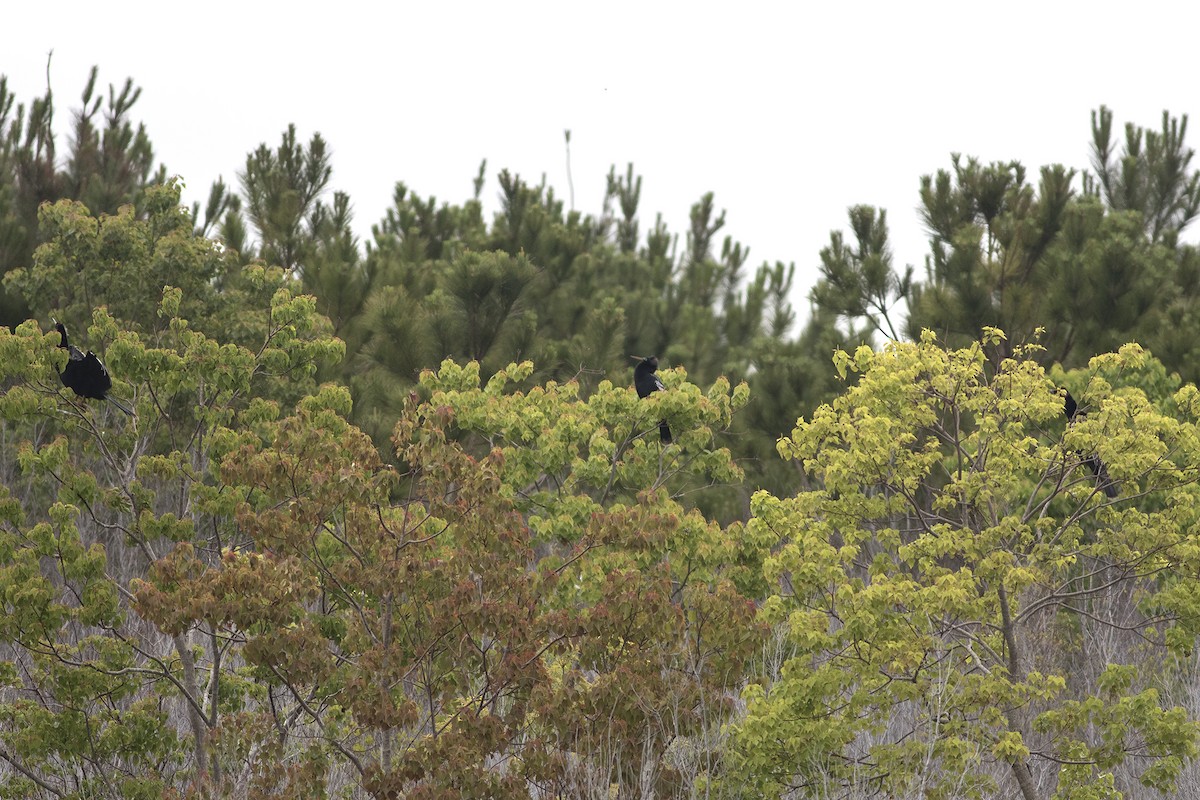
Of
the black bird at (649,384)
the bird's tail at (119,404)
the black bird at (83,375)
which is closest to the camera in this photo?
the black bird at (83,375)

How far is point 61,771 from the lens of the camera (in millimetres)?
11492

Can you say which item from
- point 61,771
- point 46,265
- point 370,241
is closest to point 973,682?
point 61,771

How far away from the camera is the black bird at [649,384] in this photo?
14672 mm

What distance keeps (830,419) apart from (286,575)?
3.87 m

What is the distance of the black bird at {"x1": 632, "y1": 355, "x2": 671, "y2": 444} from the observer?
1467 centimetres

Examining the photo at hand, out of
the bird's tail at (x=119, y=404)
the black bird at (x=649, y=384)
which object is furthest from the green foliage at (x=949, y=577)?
the bird's tail at (x=119, y=404)

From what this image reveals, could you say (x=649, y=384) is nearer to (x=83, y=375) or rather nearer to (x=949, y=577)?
(x=83, y=375)

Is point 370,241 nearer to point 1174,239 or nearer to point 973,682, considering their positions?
point 1174,239

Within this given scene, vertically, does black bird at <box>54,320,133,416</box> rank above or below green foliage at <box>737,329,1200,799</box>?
above

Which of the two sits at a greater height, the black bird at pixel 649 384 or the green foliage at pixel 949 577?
the black bird at pixel 649 384

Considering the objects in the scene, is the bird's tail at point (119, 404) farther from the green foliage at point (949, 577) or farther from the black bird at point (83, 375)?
the green foliage at point (949, 577)

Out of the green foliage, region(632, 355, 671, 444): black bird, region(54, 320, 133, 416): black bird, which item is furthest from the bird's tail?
region(632, 355, 671, 444): black bird

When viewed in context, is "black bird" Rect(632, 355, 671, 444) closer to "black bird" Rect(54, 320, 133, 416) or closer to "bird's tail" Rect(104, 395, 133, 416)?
"bird's tail" Rect(104, 395, 133, 416)

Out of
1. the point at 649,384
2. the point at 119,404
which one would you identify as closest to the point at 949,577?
the point at 649,384
